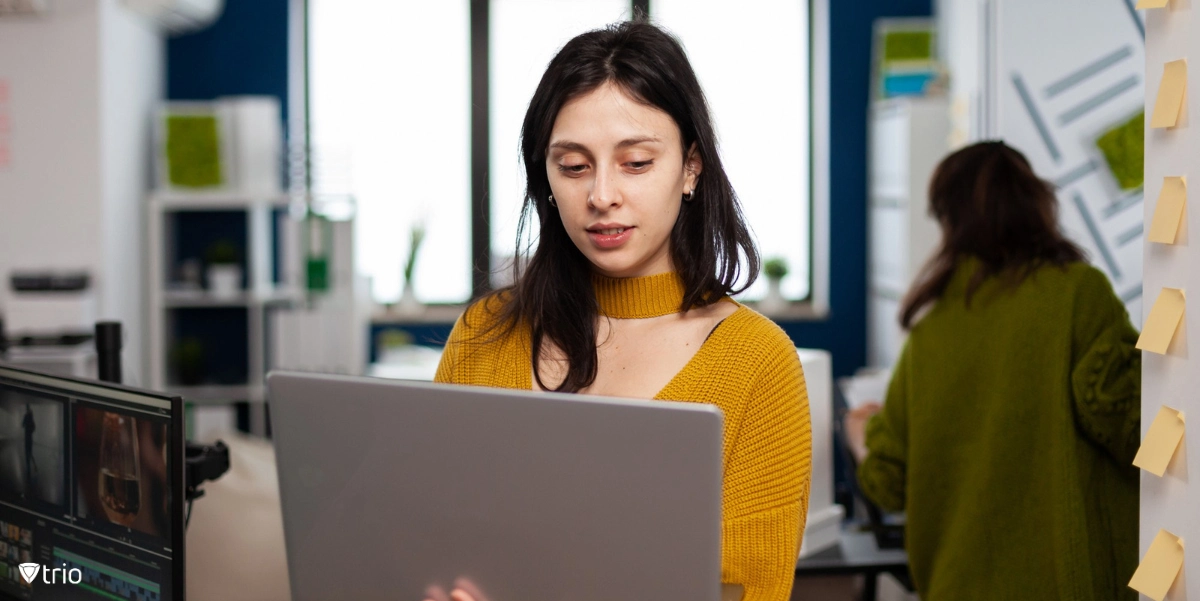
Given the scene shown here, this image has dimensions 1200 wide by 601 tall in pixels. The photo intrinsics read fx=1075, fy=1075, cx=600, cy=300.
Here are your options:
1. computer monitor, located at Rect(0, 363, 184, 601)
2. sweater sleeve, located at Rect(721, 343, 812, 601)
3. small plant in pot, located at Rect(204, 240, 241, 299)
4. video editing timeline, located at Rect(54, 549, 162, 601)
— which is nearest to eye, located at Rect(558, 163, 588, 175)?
sweater sleeve, located at Rect(721, 343, 812, 601)

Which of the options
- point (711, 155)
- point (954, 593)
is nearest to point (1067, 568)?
point (954, 593)

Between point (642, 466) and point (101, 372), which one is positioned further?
point (101, 372)

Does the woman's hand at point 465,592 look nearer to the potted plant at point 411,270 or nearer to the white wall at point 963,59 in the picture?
the white wall at point 963,59

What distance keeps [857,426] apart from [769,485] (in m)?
1.78

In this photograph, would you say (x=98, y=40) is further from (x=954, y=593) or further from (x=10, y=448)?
(x=954, y=593)

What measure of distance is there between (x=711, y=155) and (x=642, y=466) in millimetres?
513

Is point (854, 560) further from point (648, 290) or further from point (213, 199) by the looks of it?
point (213, 199)

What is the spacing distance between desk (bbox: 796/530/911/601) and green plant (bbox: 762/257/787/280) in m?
2.58

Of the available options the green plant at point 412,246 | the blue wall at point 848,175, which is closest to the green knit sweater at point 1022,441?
the blue wall at point 848,175

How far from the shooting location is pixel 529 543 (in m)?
0.92

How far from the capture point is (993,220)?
2248 millimetres

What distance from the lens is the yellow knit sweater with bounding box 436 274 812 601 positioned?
1107 millimetres

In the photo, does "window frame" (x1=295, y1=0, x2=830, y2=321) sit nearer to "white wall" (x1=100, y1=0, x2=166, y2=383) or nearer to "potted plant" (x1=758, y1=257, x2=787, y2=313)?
"potted plant" (x1=758, y1=257, x2=787, y2=313)

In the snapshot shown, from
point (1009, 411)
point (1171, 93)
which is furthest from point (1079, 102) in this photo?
point (1171, 93)
